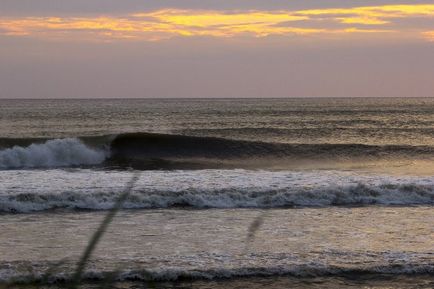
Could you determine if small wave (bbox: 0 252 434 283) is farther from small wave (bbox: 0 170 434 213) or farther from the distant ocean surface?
small wave (bbox: 0 170 434 213)

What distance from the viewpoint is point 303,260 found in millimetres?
Result: 7973

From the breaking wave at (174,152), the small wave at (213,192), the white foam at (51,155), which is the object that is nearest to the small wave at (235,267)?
the small wave at (213,192)

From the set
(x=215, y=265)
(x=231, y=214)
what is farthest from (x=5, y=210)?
(x=215, y=265)

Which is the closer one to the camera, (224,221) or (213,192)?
(224,221)

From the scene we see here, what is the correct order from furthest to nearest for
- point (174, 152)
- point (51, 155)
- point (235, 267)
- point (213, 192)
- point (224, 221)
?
point (174, 152), point (51, 155), point (213, 192), point (224, 221), point (235, 267)

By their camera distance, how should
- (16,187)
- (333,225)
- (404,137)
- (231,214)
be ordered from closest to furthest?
(333,225) → (231,214) → (16,187) → (404,137)

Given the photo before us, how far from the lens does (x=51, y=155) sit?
2386cm

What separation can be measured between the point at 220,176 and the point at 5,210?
6.44 m

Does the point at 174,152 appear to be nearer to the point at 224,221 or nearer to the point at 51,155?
the point at 51,155

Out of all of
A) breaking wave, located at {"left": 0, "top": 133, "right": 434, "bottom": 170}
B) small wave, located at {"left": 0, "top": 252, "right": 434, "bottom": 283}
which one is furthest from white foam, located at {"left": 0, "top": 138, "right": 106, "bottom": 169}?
small wave, located at {"left": 0, "top": 252, "right": 434, "bottom": 283}

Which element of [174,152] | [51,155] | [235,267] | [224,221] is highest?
[235,267]

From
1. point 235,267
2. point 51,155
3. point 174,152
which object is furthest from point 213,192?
point 174,152

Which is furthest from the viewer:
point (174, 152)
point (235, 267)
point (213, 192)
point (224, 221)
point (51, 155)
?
point (174, 152)

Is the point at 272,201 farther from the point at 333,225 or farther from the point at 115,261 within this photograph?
the point at 115,261
